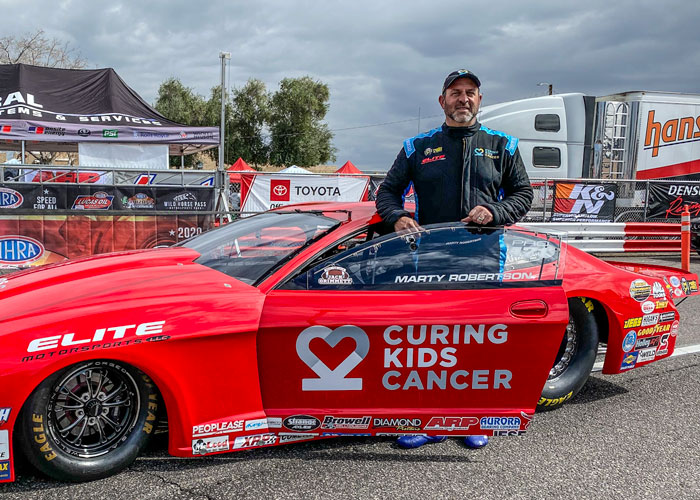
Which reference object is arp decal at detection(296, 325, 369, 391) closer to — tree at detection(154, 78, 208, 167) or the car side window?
the car side window

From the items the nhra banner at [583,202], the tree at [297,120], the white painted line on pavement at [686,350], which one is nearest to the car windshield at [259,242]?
the white painted line on pavement at [686,350]

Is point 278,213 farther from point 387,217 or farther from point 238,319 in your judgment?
point 238,319

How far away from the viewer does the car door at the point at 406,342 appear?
8.73 ft

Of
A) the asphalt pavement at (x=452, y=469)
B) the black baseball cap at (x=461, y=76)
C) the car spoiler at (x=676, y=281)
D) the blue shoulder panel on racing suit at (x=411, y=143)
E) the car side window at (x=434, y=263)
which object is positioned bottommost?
the asphalt pavement at (x=452, y=469)

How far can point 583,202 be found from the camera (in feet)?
40.4

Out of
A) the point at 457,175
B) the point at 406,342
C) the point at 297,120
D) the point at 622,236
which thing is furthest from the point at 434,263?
the point at 297,120

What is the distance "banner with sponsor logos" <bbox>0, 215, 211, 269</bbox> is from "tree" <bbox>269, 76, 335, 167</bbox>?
3699cm

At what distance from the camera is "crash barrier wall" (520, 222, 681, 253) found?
420 inches

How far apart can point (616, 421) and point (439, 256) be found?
155 centimetres

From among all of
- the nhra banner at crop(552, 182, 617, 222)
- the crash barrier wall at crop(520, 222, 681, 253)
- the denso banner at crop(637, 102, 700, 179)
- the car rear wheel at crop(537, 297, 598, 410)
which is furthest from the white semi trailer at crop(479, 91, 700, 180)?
the car rear wheel at crop(537, 297, 598, 410)

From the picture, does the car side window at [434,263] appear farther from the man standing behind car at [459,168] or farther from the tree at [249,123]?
the tree at [249,123]

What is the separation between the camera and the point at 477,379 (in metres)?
2.77

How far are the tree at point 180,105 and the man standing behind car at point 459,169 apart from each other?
145 feet

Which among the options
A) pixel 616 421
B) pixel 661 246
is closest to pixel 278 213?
pixel 616 421
